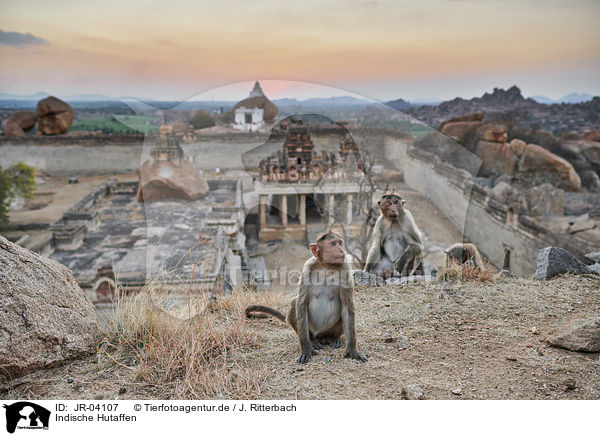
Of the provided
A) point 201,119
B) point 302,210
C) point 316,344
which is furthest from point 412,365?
point 201,119

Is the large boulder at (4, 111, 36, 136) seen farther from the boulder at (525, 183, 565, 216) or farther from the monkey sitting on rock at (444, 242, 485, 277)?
the monkey sitting on rock at (444, 242, 485, 277)

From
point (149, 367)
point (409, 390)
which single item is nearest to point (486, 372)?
point (409, 390)

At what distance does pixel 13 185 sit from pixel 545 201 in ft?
77.9

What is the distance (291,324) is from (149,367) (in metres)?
1.34

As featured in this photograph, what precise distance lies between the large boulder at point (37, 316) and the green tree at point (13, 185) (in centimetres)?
1681

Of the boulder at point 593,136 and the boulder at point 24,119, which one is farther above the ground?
the boulder at point 24,119

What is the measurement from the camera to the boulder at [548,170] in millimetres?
23078

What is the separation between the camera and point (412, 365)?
156 inches

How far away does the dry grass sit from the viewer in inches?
143

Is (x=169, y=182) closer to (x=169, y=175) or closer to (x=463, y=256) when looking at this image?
(x=169, y=175)

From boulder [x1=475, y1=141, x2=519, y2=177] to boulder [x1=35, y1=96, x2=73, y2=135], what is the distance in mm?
27524

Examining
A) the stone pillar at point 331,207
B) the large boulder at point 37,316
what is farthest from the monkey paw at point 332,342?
the stone pillar at point 331,207

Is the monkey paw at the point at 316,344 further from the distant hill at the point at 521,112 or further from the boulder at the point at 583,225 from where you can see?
the distant hill at the point at 521,112
